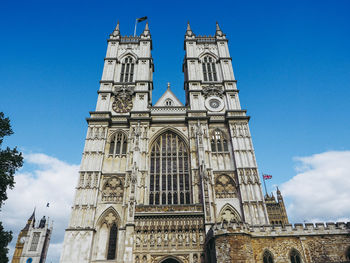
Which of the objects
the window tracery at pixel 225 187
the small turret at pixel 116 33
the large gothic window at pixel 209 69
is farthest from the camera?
the small turret at pixel 116 33

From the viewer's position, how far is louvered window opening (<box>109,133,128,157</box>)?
2436 centimetres

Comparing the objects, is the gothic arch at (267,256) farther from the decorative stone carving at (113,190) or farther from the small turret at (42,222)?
the small turret at (42,222)

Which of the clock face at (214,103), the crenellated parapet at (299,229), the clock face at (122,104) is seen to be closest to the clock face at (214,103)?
the clock face at (214,103)

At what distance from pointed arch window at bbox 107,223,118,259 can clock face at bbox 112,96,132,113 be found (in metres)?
12.0

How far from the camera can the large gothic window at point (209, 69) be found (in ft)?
99.7

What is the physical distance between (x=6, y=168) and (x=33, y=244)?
37.6 meters

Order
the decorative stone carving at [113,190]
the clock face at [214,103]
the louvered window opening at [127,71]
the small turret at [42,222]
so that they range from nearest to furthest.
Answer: the decorative stone carving at [113,190], the clock face at [214,103], the louvered window opening at [127,71], the small turret at [42,222]

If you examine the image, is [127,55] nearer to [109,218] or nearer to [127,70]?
[127,70]

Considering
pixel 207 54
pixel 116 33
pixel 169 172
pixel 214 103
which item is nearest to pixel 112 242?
pixel 169 172

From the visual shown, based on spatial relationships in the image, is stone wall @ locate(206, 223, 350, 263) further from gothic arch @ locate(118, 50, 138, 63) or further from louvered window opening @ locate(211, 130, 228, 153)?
gothic arch @ locate(118, 50, 138, 63)

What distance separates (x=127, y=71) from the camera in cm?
3066

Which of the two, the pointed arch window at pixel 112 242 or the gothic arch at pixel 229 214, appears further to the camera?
the gothic arch at pixel 229 214

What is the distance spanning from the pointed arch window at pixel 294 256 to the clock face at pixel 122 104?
19.6 m

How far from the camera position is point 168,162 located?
24.3 metres
